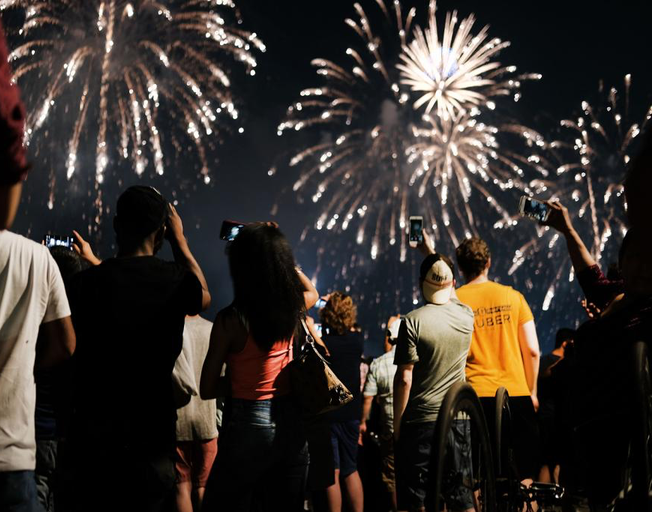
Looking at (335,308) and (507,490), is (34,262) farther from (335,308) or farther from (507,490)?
(335,308)

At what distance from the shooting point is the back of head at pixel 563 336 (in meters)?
9.24

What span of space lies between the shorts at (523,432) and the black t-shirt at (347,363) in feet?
6.42

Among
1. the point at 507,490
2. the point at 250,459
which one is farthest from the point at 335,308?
the point at 250,459

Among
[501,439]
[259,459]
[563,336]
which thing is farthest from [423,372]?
[563,336]

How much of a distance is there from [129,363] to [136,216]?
70 centimetres

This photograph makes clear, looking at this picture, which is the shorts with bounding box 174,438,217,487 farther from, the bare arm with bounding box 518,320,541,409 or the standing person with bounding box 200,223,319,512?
the bare arm with bounding box 518,320,541,409

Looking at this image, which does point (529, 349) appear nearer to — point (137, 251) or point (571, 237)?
point (571, 237)

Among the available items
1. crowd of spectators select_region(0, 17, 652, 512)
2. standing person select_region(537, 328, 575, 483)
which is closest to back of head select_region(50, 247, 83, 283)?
crowd of spectators select_region(0, 17, 652, 512)

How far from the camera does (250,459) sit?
3463 mm

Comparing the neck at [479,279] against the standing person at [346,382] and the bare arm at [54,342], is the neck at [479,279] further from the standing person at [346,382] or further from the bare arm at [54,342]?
the bare arm at [54,342]

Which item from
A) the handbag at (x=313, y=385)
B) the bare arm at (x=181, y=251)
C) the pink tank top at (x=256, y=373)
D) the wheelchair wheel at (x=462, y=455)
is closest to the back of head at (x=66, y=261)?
the bare arm at (x=181, y=251)

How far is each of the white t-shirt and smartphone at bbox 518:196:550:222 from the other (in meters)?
3.15

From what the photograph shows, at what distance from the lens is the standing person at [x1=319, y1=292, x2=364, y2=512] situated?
7.20 metres

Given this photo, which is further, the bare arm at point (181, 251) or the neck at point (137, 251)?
the bare arm at point (181, 251)
